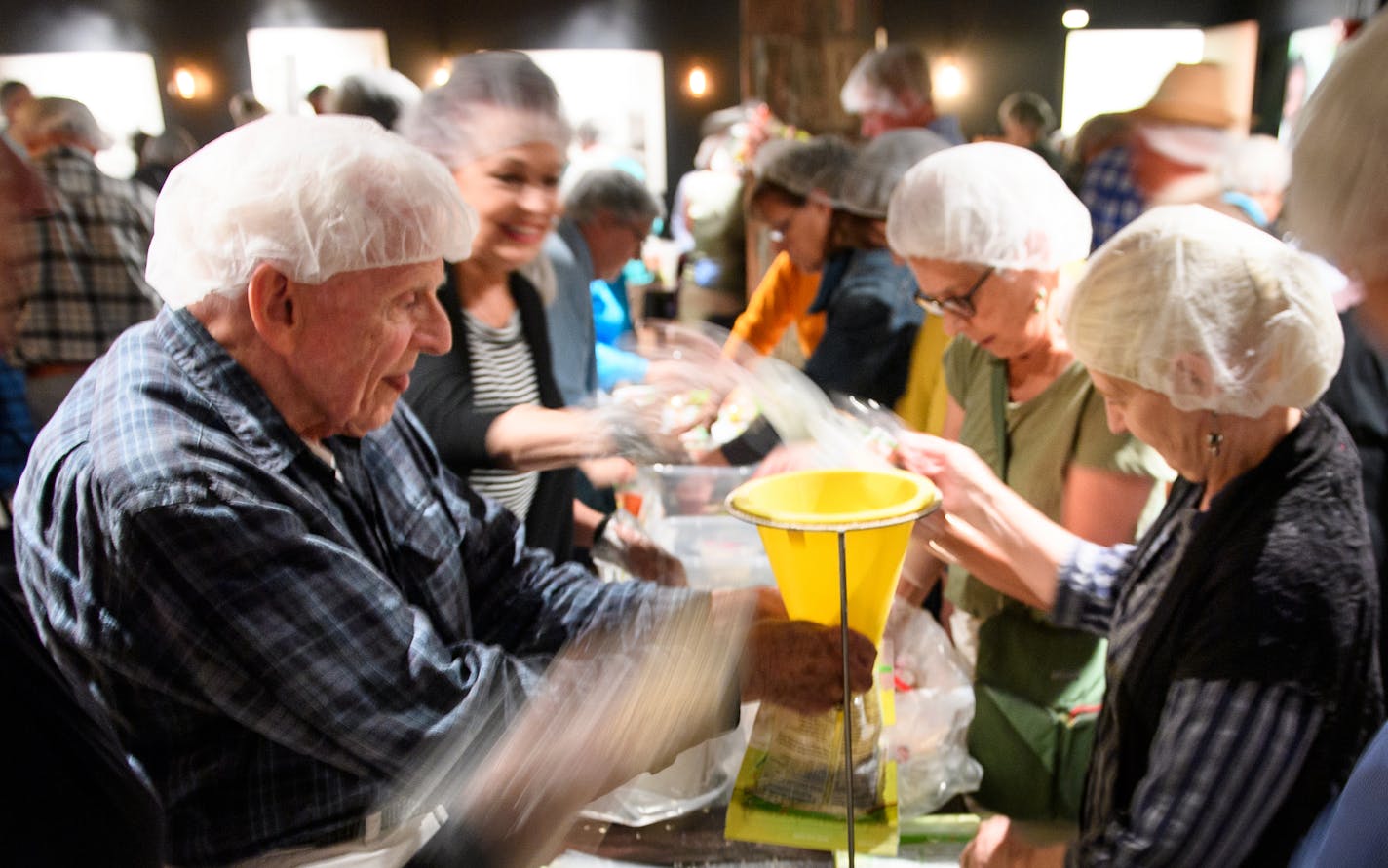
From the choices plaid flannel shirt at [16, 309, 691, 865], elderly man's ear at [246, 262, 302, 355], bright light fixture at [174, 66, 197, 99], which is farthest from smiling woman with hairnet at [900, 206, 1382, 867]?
bright light fixture at [174, 66, 197, 99]

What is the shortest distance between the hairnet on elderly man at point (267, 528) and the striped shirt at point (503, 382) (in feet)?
2.29

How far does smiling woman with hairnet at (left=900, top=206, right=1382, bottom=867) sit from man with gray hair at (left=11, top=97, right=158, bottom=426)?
9.05ft

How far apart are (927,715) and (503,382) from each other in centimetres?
110

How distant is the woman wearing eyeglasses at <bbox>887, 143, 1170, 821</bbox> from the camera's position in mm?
1742

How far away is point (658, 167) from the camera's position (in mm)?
8023

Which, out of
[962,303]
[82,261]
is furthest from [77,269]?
[962,303]

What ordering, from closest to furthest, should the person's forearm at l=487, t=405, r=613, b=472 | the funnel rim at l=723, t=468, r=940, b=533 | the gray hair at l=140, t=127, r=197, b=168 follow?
the funnel rim at l=723, t=468, r=940, b=533 → the person's forearm at l=487, t=405, r=613, b=472 → the gray hair at l=140, t=127, r=197, b=168

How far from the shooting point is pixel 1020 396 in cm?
184

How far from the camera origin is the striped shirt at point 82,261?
2814mm

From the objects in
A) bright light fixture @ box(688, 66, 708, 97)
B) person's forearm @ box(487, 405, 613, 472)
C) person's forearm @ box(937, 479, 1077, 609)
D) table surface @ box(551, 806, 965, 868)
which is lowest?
table surface @ box(551, 806, 965, 868)

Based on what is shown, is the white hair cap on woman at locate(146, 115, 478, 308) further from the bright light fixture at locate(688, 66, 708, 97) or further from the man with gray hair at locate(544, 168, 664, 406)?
the bright light fixture at locate(688, 66, 708, 97)

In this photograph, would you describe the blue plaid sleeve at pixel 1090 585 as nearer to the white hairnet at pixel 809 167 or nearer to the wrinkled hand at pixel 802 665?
the wrinkled hand at pixel 802 665

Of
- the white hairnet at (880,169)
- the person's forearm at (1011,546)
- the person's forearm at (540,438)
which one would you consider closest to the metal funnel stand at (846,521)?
the person's forearm at (1011,546)

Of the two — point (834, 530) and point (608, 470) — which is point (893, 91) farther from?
point (834, 530)
